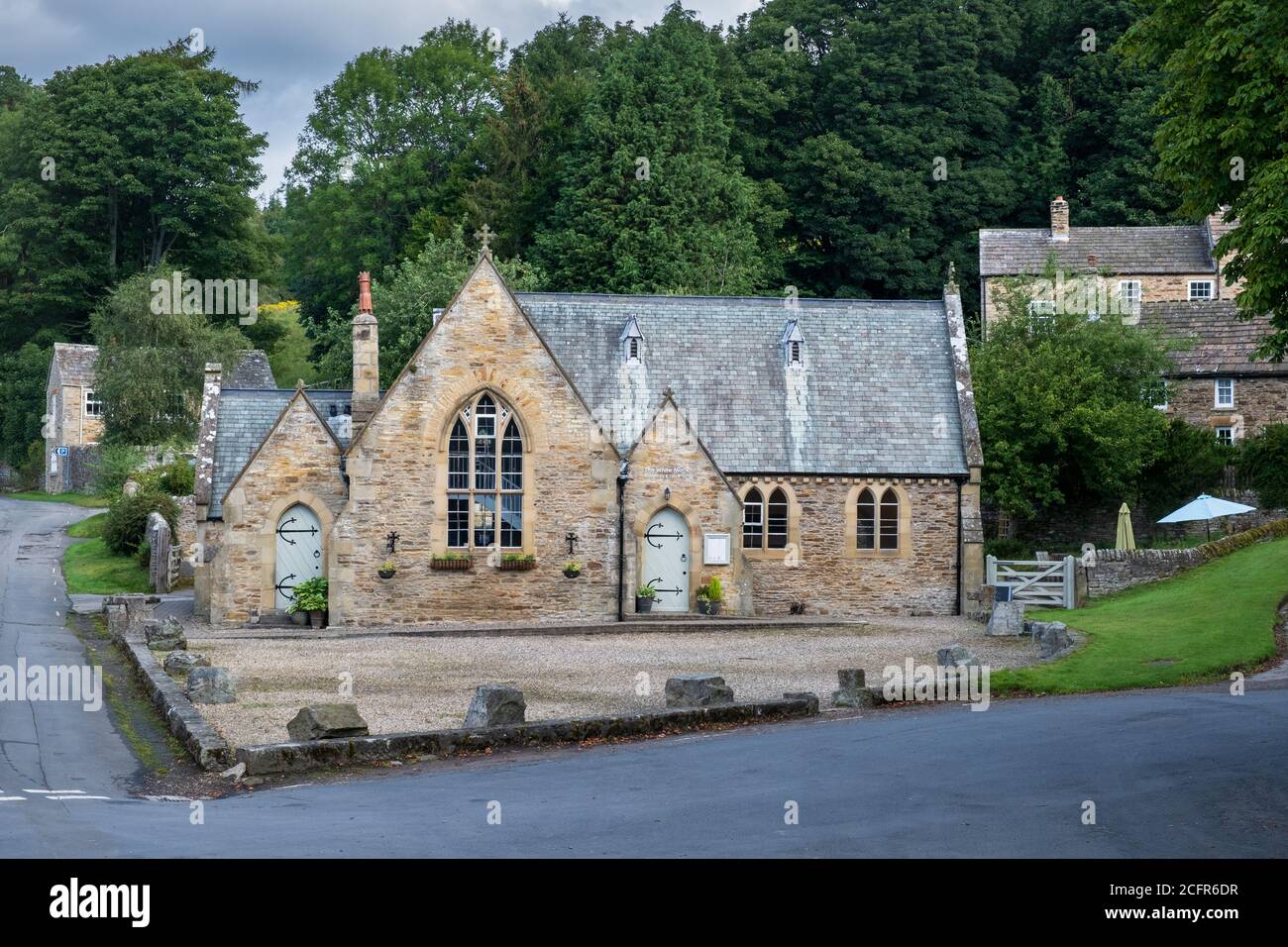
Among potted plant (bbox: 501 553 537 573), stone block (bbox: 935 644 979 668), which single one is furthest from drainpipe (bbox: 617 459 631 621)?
stone block (bbox: 935 644 979 668)

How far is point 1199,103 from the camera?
64.1ft

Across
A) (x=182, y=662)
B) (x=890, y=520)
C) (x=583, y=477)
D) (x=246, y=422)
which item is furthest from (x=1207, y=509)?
(x=182, y=662)

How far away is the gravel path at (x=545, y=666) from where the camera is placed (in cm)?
2200

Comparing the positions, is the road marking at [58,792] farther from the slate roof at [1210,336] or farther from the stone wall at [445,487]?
the slate roof at [1210,336]

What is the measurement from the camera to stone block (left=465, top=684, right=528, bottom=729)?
19.0 m

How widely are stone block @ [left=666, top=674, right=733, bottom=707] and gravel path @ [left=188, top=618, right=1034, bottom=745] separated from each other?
3.31 feet

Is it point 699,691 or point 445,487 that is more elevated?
point 445,487

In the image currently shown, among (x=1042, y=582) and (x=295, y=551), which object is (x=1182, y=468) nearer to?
(x=1042, y=582)

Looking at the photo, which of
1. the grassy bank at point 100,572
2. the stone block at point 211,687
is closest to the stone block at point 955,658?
the stone block at point 211,687

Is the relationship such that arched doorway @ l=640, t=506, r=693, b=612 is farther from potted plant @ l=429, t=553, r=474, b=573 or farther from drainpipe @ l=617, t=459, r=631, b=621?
potted plant @ l=429, t=553, r=474, b=573

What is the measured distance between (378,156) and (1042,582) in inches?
1999

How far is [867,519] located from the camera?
38812 millimetres
